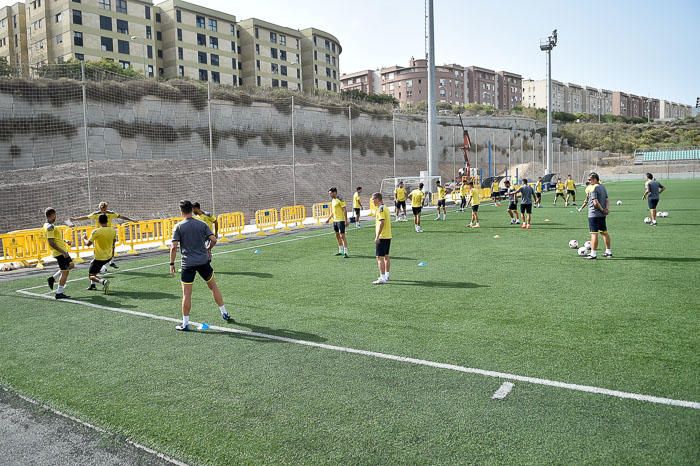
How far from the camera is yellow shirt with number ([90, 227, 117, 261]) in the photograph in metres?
11.2

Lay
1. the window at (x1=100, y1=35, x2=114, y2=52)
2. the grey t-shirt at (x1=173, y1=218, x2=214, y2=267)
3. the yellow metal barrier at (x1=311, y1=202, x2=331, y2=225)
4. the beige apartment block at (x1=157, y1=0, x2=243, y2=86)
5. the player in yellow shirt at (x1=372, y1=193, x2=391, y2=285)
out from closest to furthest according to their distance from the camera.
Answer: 1. the grey t-shirt at (x1=173, y1=218, x2=214, y2=267)
2. the player in yellow shirt at (x1=372, y1=193, x2=391, y2=285)
3. the yellow metal barrier at (x1=311, y1=202, x2=331, y2=225)
4. the window at (x1=100, y1=35, x2=114, y2=52)
5. the beige apartment block at (x1=157, y1=0, x2=243, y2=86)

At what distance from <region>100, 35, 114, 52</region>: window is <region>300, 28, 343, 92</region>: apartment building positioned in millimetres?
28263

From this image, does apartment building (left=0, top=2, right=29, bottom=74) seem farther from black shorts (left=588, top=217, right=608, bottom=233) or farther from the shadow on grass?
black shorts (left=588, top=217, right=608, bottom=233)

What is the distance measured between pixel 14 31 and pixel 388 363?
6833 cm

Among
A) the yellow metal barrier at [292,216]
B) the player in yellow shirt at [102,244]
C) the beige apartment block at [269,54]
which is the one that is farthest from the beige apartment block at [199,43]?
the player in yellow shirt at [102,244]

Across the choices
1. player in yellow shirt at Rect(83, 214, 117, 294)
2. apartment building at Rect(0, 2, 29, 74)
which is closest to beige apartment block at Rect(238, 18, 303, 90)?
apartment building at Rect(0, 2, 29, 74)

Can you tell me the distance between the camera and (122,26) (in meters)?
57.9

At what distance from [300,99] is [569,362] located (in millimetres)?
48354

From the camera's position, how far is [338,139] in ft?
174

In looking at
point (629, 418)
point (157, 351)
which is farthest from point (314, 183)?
point (629, 418)

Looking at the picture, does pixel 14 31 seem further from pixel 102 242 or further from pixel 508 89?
pixel 508 89

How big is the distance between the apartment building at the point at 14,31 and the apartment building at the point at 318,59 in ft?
115

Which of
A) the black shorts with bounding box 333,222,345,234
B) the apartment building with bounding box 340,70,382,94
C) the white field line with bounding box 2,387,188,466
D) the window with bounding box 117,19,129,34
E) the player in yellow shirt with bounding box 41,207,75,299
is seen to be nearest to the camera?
the white field line with bounding box 2,387,188,466

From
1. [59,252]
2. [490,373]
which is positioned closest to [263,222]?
[59,252]
